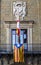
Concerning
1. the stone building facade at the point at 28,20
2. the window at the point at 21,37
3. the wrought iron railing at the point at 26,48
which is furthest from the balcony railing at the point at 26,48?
the window at the point at 21,37

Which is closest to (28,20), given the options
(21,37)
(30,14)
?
(30,14)

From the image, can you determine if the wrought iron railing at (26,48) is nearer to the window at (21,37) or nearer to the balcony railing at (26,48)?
the balcony railing at (26,48)

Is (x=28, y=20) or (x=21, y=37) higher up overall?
(x=28, y=20)

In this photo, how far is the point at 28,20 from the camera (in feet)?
97.2

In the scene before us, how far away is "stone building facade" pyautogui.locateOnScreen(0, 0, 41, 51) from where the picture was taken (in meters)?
29.6

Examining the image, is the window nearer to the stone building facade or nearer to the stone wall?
the stone building facade

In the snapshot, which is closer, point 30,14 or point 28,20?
point 28,20

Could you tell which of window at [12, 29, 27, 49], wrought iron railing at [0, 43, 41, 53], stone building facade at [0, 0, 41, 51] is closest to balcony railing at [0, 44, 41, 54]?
wrought iron railing at [0, 43, 41, 53]

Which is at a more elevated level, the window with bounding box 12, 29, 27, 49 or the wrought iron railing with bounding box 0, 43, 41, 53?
the window with bounding box 12, 29, 27, 49

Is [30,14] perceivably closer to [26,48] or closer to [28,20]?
[28,20]

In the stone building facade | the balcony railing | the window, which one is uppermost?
the stone building facade

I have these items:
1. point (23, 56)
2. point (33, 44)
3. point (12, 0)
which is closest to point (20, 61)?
point (23, 56)

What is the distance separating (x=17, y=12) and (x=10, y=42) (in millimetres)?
2310

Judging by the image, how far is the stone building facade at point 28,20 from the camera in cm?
2962
